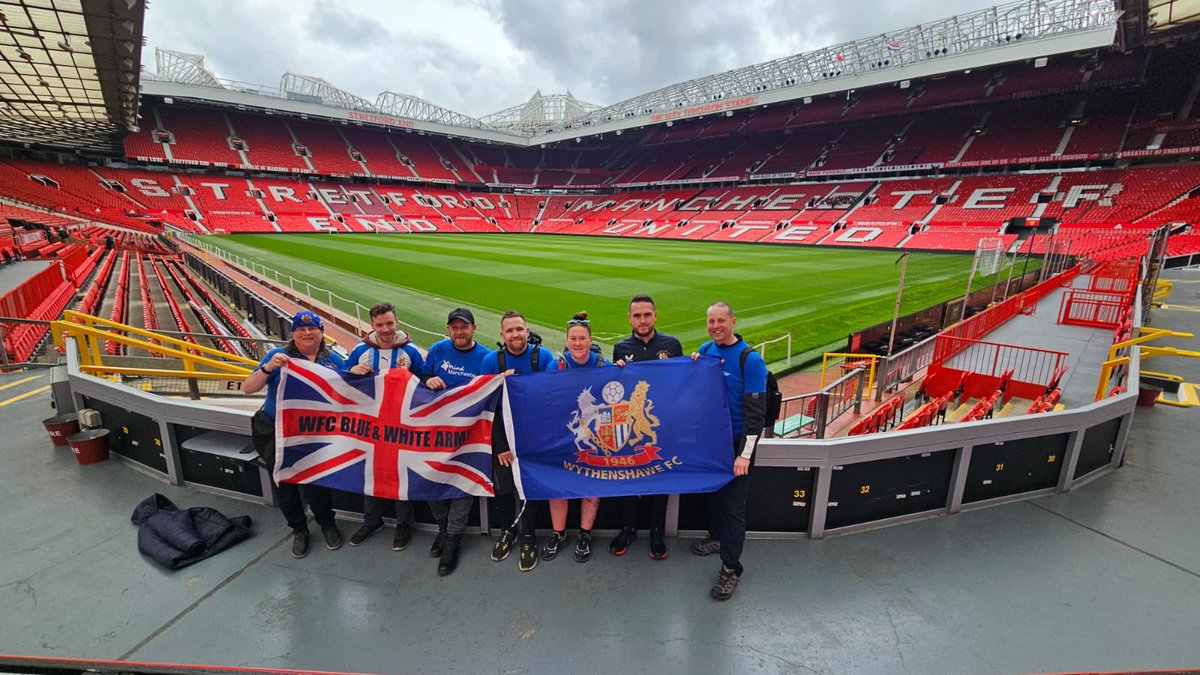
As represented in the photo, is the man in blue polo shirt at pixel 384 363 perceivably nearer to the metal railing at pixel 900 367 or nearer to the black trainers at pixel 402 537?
the black trainers at pixel 402 537

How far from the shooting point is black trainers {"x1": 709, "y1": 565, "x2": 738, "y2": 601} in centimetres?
307

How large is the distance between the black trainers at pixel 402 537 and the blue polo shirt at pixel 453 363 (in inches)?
41.0

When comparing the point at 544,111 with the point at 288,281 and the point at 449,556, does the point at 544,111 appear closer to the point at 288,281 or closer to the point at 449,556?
the point at 288,281

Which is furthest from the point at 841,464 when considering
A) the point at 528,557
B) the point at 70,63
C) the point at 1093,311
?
the point at 70,63

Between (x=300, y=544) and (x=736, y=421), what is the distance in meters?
3.07

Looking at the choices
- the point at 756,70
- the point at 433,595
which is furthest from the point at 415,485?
the point at 756,70

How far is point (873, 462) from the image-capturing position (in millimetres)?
3555

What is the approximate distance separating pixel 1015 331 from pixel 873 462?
10.6 meters

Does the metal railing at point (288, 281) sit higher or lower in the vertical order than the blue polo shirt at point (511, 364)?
lower

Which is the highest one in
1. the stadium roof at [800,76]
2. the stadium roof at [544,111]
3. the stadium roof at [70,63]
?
the stadium roof at [544,111]

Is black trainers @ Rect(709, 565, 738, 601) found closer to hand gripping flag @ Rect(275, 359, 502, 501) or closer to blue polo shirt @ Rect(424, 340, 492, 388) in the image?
hand gripping flag @ Rect(275, 359, 502, 501)

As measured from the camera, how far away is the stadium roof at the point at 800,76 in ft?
102

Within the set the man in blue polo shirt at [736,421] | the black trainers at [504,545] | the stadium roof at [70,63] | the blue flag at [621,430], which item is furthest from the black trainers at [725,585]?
the stadium roof at [70,63]

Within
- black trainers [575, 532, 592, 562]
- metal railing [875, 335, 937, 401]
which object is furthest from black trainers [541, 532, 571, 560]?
metal railing [875, 335, 937, 401]
